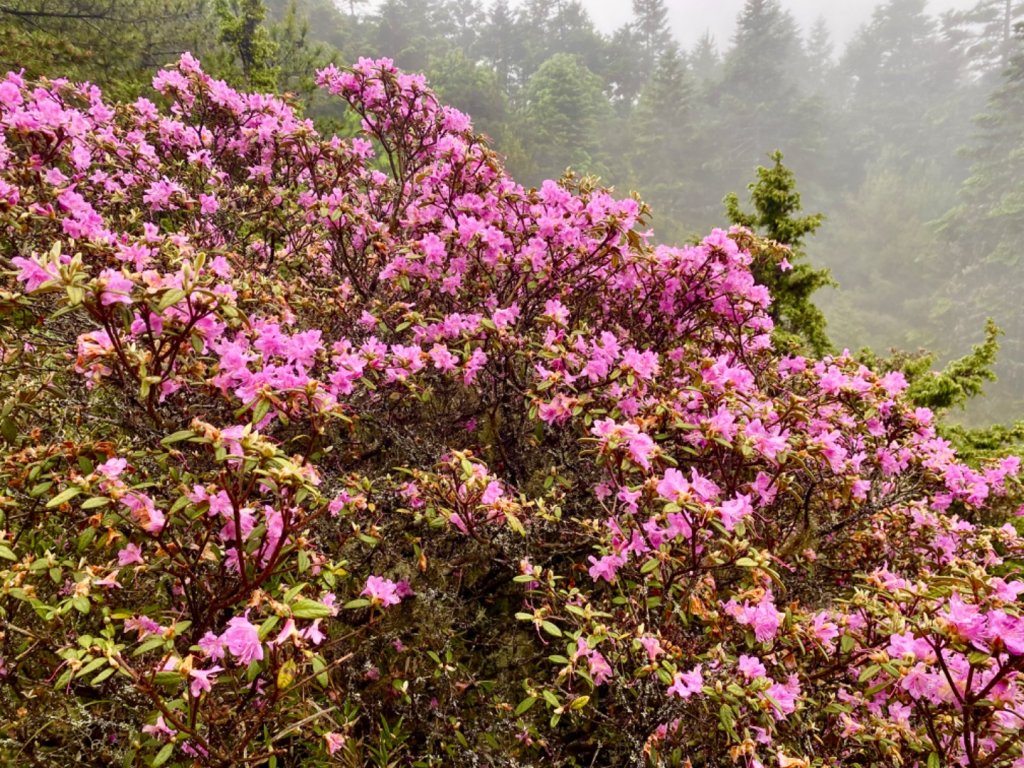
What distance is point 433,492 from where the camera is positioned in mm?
2117

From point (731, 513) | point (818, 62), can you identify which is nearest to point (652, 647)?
point (731, 513)

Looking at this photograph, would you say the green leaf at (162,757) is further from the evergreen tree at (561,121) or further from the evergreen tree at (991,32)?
the evergreen tree at (991,32)

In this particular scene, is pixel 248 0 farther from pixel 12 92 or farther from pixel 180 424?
pixel 180 424

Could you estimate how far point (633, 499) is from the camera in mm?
1891

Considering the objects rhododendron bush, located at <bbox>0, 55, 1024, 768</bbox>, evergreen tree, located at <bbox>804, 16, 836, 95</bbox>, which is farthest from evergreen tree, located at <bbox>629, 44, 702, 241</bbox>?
rhododendron bush, located at <bbox>0, 55, 1024, 768</bbox>

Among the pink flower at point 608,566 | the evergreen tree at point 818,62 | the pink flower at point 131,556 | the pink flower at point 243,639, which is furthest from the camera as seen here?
the evergreen tree at point 818,62

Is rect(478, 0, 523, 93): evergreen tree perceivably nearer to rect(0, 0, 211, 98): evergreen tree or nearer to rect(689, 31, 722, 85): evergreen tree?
rect(689, 31, 722, 85): evergreen tree

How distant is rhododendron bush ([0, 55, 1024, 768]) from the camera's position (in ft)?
4.89

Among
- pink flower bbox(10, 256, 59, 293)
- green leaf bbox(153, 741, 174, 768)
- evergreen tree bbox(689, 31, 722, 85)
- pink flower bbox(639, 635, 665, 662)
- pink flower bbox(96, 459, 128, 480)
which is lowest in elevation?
green leaf bbox(153, 741, 174, 768)

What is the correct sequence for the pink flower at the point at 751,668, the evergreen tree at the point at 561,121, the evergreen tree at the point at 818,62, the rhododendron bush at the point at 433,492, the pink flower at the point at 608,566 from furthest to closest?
the evergreen tree at the point at 818,62, the evergreen tree at the point at 561,121, the pink flower at the point at 608,566, the pink flower at the point at 751,668, the rhododendron bush at the point at 433,492

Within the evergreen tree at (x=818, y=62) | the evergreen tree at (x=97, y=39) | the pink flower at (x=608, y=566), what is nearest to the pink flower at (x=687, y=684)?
the pink flower at (x=608, y=566)

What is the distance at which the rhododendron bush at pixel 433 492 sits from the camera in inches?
58.6

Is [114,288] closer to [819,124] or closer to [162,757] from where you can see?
[162,757]

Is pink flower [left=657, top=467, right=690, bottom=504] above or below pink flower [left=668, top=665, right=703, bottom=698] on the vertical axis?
above
